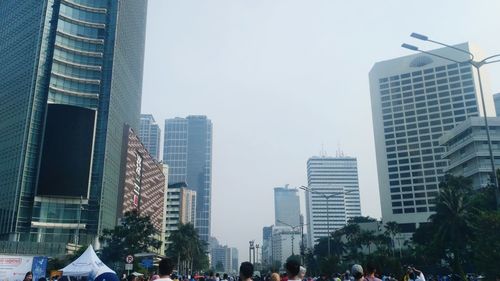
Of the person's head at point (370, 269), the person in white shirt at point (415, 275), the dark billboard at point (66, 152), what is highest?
the dark billboard at point (66, 152)

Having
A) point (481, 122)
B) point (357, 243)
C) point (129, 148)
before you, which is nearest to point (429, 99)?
point (481, 122)

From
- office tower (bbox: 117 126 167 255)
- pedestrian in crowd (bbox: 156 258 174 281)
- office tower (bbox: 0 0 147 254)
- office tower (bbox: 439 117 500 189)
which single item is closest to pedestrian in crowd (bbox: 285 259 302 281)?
pedestrian in crowd (bbox: 156 258 174 281)

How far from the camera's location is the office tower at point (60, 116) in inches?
3091

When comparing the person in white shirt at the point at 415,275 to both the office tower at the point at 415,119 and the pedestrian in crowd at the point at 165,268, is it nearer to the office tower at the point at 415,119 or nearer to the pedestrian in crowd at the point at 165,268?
the pedestrian in crowd at the point at 165,268

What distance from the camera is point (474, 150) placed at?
86.8 metres

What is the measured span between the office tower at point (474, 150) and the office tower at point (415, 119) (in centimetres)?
3066

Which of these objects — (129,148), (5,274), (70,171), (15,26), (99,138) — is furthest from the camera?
→ (129,148)

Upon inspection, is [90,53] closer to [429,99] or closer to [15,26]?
[15,26]

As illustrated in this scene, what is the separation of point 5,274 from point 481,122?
88333mm

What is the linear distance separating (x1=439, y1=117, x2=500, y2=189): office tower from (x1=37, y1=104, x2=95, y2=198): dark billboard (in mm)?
71374

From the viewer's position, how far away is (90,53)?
9012 centimetres

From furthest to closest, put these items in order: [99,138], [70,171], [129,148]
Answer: [129,148] < [99,138] < [70,171]

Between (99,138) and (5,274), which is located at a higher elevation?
(99,138)

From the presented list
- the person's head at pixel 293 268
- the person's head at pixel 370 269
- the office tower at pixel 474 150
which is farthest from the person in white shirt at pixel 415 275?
the office tower at pixel 474 150
